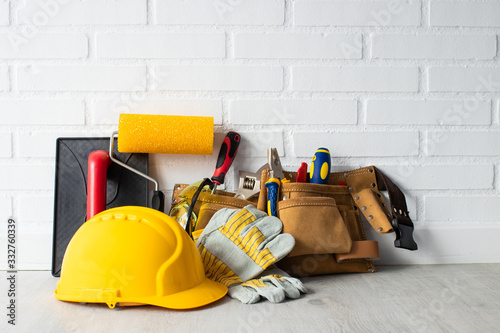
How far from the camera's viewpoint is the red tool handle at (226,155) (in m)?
1.22

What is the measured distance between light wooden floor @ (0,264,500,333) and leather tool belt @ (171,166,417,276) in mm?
80

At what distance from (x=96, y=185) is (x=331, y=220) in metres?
0.62

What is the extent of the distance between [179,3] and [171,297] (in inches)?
31.8

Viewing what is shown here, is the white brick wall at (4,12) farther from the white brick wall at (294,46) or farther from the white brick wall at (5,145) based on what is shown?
the white brick wall at (294,46)

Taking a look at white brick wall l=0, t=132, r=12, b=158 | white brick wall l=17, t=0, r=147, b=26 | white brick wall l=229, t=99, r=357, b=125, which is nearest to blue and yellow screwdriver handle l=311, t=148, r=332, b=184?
white brick wall l=229, t=99, r=357, b=125

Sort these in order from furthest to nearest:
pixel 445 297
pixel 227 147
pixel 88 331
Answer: pixel 227 147, pixel 445 297, pixel 88 331

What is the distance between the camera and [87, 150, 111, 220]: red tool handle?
1.18m

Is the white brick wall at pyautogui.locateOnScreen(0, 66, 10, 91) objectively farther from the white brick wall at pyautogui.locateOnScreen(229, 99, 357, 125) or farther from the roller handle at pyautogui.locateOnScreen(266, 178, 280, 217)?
the roller handle at pyautogui.locateOnScreen(266, 178, 280, 217)

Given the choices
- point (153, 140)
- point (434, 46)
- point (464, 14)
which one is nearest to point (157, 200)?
point (153, 140)

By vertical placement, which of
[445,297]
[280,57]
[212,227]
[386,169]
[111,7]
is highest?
[111,7]

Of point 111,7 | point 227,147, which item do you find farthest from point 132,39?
point 227,147

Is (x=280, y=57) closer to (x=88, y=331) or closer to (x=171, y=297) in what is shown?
(x=171, y=297)

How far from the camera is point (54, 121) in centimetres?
128

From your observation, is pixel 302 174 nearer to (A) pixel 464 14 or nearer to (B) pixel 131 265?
(B) pixel 131 265
